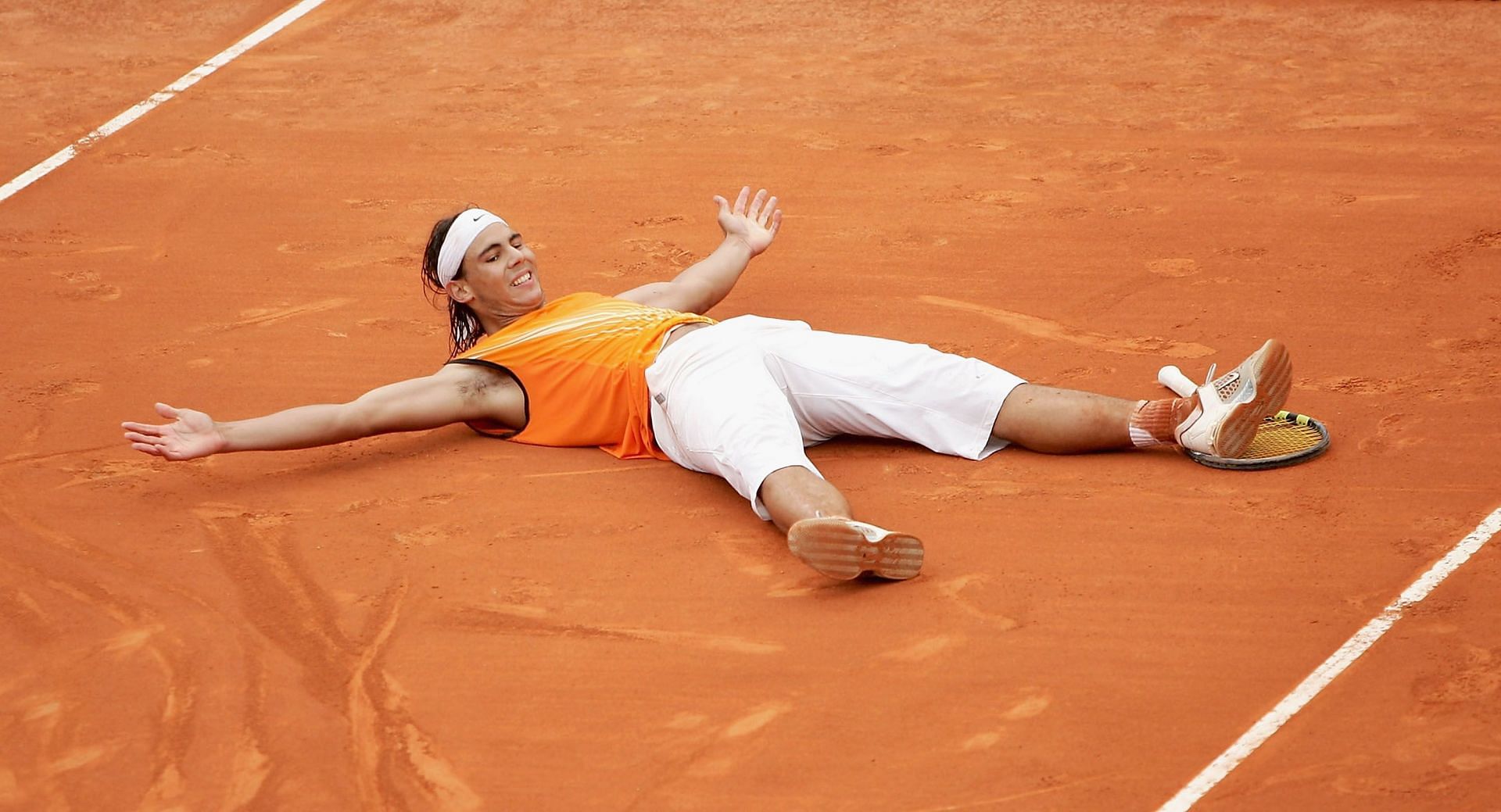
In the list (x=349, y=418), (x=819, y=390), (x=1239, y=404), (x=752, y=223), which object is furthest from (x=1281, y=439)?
(x=349, y=418)

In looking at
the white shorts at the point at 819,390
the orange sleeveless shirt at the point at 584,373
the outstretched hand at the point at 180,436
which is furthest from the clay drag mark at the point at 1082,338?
the outstretched hand at the point at 180,436

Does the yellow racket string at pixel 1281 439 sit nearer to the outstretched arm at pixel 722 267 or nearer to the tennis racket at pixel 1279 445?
the tennis racket at pixel 1279 445

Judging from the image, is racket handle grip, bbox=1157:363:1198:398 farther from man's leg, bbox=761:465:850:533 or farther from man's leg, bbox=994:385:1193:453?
man's leg, bbox=761:465:850:533

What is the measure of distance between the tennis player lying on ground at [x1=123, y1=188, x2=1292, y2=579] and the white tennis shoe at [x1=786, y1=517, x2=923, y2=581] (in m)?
0.11

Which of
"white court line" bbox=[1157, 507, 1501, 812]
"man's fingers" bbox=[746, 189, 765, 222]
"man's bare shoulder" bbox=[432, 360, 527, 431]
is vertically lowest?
"white court line" bbox=[1157, 507, 1501, 812]

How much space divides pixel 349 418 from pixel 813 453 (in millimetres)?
1567

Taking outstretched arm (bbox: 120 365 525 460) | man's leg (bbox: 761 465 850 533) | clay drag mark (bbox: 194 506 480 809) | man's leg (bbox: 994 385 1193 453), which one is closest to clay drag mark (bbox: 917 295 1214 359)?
man's leg (bbox: 994 385 1193 453)

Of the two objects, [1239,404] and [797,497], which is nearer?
[797,497]

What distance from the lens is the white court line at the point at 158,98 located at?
28.6ft

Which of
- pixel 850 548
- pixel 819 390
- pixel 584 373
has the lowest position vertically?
pixel 850 548

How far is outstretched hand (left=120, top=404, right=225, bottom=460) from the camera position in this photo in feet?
16.9

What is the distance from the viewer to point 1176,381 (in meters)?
5.74

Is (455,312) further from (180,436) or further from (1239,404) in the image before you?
(1239,404)

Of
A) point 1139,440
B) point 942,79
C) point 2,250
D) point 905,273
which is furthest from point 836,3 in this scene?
point 1139,440
